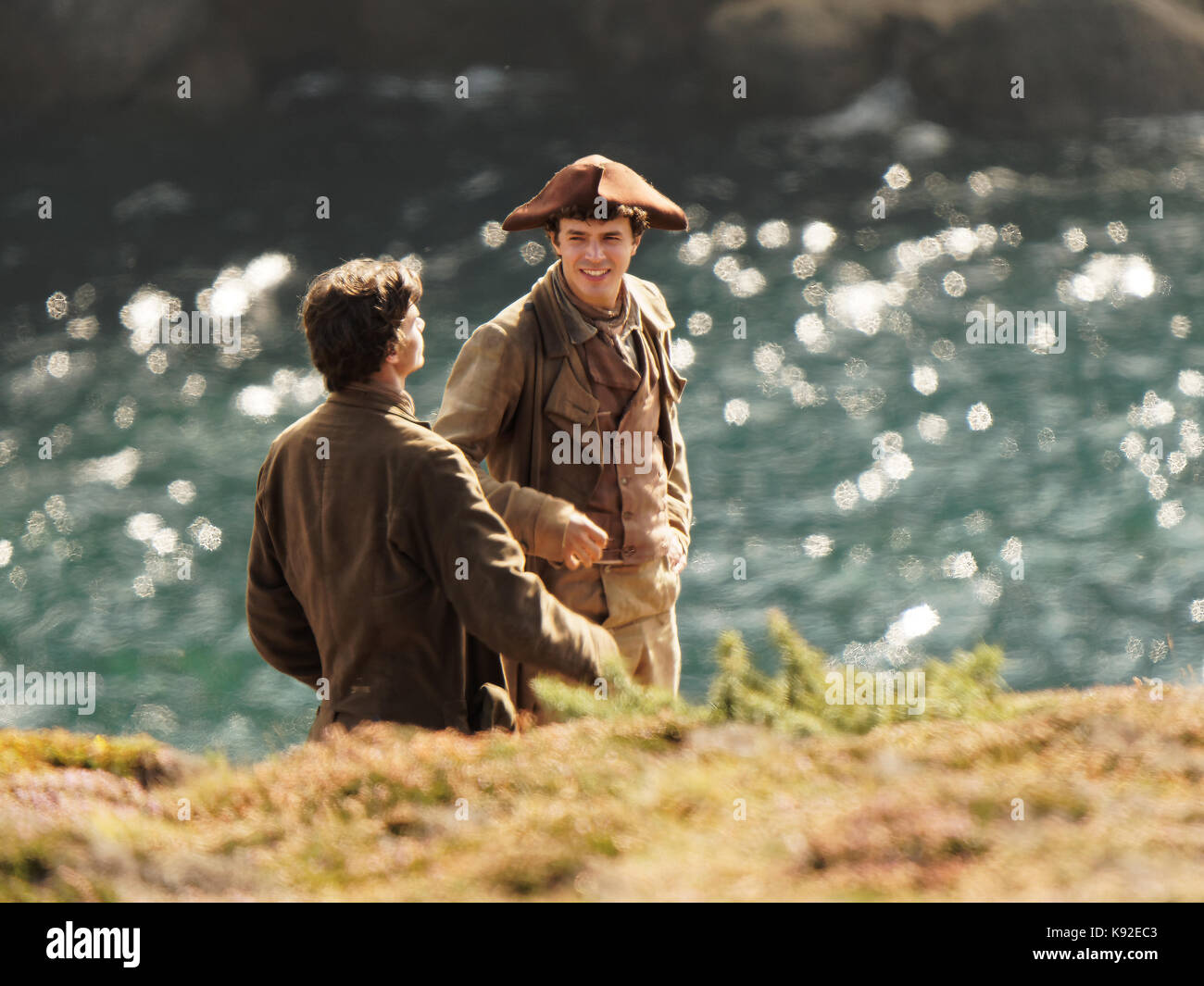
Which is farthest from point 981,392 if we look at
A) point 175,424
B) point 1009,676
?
point 175,424

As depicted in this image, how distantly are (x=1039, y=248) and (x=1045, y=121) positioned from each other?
3213 millimetres

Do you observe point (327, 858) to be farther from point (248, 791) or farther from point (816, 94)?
point (816, 94)

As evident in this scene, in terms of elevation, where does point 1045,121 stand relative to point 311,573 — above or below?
above

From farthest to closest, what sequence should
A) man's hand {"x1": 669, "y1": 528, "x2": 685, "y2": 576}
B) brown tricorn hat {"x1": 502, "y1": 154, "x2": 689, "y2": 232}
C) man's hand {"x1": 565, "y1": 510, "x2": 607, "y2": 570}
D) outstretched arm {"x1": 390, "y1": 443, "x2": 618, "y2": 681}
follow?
man's hand {"x1": 669, "y1": 528, "x2": 685, "y2": 576} < brown tricorn hat {"x1": 502, "y1": 154, "x2": 689, "y2": 232} < man's hand {"x1": 565, "y1": 510, "x2": 607, "y2": 570} < outstretched arm {"x1": 390, "y1": 443, "x2": 618, "y2": 681}

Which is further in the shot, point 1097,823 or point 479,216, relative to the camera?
point 479,216

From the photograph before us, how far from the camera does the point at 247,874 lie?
10.4ft

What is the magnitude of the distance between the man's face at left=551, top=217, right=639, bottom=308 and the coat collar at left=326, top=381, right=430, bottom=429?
3.66ft

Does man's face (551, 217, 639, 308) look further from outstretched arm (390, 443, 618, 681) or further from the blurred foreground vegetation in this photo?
the blurred foreground vegetation

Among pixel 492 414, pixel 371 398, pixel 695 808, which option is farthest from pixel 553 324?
pixel 695 808

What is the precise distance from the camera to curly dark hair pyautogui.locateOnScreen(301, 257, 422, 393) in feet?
13.0

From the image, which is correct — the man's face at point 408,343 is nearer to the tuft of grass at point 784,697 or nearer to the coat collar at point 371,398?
the coat collar at point 371,398

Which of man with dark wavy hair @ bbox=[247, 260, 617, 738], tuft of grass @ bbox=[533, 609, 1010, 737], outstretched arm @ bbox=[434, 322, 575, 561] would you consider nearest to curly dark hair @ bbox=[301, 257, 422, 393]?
man with dark wavy hair @ bbox=[247, 260, 617, 738]

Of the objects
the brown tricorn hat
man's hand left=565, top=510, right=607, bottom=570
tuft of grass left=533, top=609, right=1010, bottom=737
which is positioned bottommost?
tuft of grass left=533, top=609, right=1010, bottom=737

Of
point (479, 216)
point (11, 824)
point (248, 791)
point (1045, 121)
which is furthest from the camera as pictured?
point (1045, 121)
